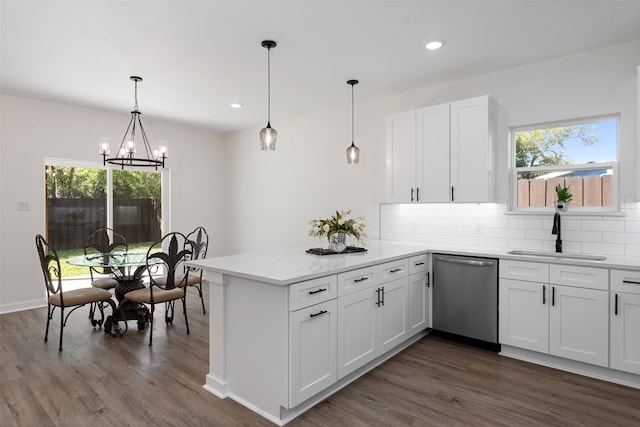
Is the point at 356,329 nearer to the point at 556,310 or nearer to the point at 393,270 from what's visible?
the point at 393,270

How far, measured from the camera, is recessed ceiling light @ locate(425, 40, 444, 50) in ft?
10.3

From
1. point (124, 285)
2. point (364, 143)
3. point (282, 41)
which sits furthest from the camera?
point (364, 143)

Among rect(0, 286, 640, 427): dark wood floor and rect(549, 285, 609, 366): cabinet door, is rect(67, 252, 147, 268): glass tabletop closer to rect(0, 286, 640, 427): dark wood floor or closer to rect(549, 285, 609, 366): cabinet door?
rect(0, 286, 640, 427): dark wood floor

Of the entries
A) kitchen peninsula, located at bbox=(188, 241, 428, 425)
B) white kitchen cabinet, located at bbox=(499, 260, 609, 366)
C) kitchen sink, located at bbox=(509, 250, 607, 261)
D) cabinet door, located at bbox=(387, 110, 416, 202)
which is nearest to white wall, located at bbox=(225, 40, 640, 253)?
cabinet door, located at bbox=(387, 110, 416, 202)

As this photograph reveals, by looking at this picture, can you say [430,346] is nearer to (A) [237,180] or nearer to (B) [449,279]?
(B) [449,279]

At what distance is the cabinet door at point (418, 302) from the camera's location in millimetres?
3463

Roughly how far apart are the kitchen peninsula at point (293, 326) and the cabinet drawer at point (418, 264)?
41 centimetres

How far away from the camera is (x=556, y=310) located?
3.00 metres

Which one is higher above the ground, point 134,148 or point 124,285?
point 134,148

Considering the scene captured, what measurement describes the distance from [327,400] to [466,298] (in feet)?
5.54

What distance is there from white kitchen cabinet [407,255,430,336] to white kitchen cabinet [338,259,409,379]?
10 centimetres

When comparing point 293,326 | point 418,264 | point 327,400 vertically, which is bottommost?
point 327,400

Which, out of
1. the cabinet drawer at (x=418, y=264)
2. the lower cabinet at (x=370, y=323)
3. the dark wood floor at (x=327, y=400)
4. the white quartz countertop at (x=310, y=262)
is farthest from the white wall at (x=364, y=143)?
the dark wood floor at (x=327, y=400)

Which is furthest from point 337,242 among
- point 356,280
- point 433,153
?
point 433,153
